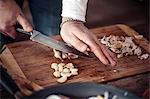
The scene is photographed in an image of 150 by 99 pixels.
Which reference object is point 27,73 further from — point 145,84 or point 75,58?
point 145,84

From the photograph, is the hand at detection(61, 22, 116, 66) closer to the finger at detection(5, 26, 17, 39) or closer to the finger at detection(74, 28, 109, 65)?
the finger at detection(74, 28, 109, 65)

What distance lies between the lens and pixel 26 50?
3.37 feet

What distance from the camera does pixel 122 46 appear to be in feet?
3.48

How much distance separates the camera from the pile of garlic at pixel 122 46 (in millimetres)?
1030

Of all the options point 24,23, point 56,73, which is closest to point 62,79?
point 56,73

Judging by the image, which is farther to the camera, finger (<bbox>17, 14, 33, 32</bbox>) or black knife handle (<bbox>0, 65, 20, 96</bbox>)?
finger (<bbox>17, 14, 33, 32</bbox>)

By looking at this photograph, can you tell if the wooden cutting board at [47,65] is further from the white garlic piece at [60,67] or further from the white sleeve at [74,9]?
the white sleeve at [74,9]

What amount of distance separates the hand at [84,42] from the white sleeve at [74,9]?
0.03m

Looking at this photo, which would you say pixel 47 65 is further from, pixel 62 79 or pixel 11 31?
pixel 11 31

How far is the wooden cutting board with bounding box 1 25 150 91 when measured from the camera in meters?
0.91

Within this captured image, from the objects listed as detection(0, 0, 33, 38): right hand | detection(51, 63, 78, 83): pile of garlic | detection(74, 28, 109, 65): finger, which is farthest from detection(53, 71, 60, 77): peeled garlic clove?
detection(0, 0, 33, 38): right hand

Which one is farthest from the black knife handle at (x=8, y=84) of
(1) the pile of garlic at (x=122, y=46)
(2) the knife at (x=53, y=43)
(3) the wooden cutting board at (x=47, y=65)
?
(1) the pile of garlic at (x=122, y=46)

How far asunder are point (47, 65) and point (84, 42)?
0.41ft

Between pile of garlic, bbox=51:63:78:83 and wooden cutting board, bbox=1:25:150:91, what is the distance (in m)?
0.01
